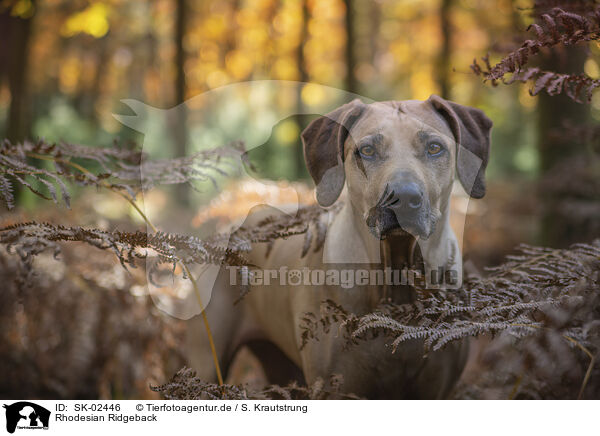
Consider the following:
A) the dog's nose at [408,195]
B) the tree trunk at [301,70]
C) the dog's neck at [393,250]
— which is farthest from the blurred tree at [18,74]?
the dog's nose at [408,195]

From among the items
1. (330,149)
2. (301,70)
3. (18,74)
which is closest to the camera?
(330,149)

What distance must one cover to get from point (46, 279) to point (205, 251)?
1.99 metres

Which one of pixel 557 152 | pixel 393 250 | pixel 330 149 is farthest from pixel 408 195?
pixel 557 152

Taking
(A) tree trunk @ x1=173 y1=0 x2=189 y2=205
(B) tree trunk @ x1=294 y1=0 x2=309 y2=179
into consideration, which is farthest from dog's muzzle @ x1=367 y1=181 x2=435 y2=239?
(B) tree trunk @ x1=294 y1=0 x2=309 y2=179

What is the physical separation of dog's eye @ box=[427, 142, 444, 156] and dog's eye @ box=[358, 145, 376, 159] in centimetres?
20

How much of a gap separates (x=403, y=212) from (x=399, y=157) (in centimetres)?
22

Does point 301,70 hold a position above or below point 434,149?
above

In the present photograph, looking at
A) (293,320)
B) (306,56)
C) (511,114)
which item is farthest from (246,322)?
(511,114)

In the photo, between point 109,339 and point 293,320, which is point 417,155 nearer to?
point 293,320

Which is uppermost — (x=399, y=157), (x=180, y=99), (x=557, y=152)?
(x=180, y=99)

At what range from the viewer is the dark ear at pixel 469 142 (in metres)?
1.80

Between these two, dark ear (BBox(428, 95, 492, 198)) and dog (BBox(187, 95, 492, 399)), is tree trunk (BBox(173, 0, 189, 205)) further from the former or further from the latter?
dark ear (BBox(428, 95, 492, 198))

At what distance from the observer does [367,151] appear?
175 centimetres
